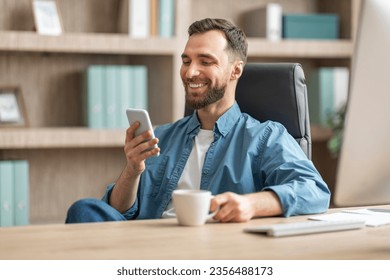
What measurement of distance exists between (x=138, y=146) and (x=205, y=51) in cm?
49

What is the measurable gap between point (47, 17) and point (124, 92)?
51 cm

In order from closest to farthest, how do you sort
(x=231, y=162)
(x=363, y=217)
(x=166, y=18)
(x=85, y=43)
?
(x=363, y=217)
(x=231, y=162)
(x=85, y=43)
(x=166, y=18)

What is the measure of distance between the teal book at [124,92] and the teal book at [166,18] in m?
0.25

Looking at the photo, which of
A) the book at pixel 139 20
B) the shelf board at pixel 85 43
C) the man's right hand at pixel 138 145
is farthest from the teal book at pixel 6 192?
the man's right hand at pixel 138 145

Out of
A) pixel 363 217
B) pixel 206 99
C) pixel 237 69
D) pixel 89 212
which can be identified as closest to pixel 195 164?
pixel 206 99

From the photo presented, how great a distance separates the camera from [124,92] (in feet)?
11.5

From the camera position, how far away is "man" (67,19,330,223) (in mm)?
1929

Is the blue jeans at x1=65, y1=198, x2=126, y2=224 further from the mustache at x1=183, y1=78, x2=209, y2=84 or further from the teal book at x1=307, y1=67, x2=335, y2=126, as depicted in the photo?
the teal book at x1=307, y1=67, x2=335, y2=126

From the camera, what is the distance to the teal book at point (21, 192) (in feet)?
11.0

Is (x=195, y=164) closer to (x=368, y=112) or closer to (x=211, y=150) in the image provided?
(x=211, y=150)

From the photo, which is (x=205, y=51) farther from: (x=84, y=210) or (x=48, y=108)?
(x=48, y=108)

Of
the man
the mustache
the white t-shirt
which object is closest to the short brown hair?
the man

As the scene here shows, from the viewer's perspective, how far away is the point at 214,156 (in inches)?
82.8

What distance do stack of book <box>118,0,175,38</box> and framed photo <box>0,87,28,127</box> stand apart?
2.06ft
